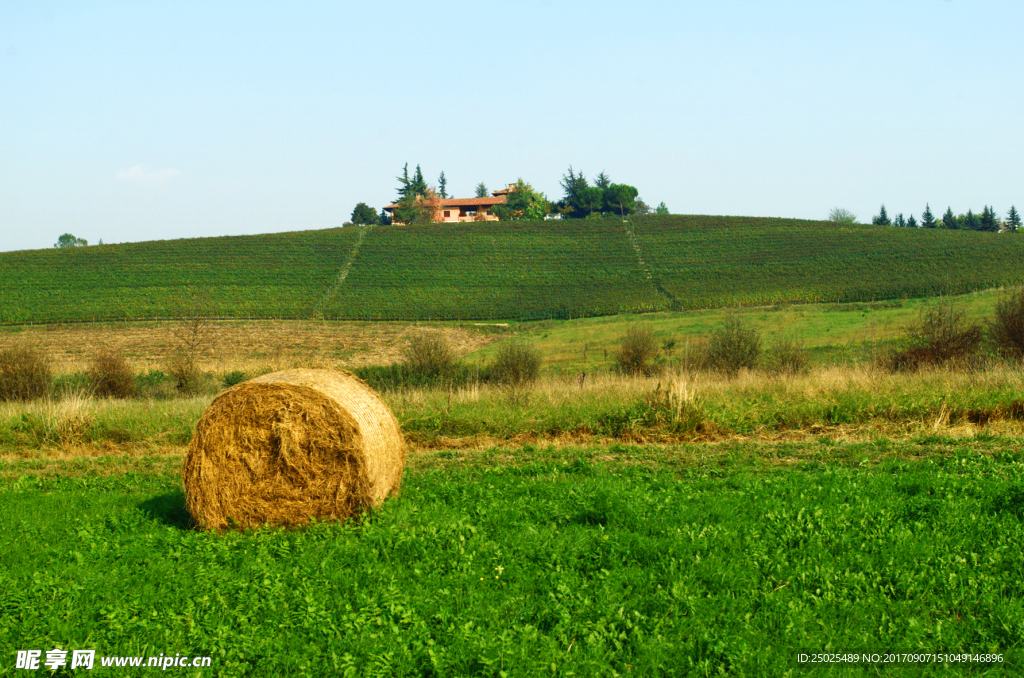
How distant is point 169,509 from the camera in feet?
24.4

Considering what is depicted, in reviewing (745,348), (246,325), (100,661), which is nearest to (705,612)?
(100,661)

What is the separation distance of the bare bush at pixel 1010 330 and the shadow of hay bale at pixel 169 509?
19.4 m

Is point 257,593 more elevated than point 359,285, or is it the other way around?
point 359,285

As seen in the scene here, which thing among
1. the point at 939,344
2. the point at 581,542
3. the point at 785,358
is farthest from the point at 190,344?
the point at 581,542

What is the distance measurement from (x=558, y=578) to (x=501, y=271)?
56.9 meters

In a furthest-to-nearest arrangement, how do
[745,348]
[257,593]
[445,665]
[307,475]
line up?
1. [745,348]
2. [307,475]
3. [257,593]
4. [445,665]

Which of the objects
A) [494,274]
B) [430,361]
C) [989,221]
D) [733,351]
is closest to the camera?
[733,351]

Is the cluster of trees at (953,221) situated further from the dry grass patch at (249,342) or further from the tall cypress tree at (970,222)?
the dry grass patch at (249,342)

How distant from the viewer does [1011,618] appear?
4.49 m

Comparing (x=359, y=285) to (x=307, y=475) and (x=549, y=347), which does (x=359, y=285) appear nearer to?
(x=549, y=347)

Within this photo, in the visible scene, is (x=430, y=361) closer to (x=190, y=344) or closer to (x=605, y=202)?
(x=190, y=344)

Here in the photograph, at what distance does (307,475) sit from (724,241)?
66.7 m

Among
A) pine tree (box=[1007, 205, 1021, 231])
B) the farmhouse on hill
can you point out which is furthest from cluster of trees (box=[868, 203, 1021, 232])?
the farmhouse on hill

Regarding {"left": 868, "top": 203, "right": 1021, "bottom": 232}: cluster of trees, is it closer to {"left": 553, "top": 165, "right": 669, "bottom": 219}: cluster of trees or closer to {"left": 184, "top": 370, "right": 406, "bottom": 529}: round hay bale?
{"left": 553, "top": 165, "right": 669, "bottom": 219}: cluster of trees
